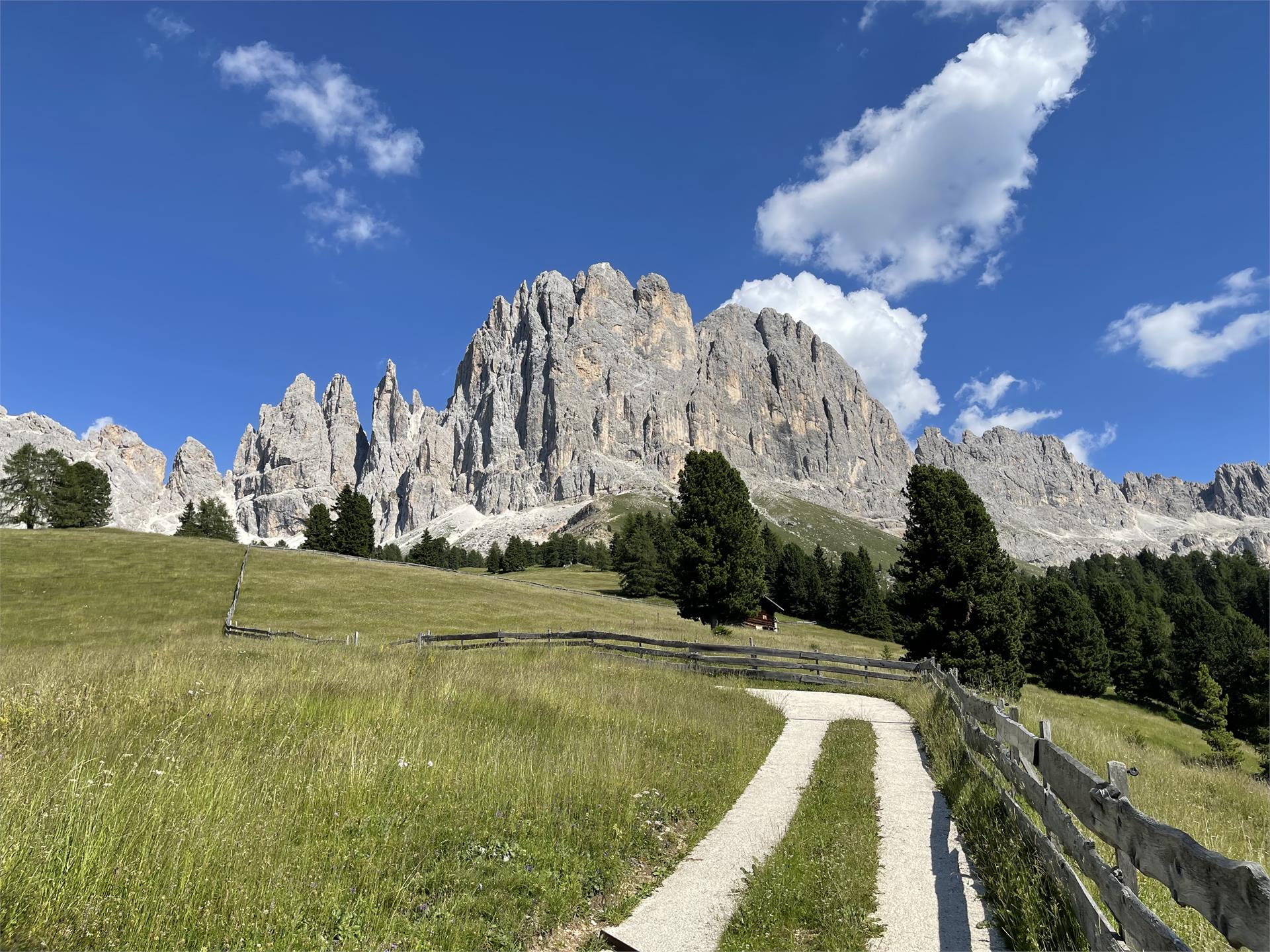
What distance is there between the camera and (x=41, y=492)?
75250 mm

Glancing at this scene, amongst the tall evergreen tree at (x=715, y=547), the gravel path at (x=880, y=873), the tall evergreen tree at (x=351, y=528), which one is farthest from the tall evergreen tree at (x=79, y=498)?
the gravel path at (x=880, y=873)

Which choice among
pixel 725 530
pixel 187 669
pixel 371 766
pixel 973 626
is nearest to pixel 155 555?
pixel 725 530

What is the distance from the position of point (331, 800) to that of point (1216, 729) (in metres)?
60.6

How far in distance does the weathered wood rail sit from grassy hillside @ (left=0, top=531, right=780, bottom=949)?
405 centimetres

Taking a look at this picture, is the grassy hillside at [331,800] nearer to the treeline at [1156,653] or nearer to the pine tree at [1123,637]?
the treeline at [1156,653]

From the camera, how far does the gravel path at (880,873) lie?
5.72 meters

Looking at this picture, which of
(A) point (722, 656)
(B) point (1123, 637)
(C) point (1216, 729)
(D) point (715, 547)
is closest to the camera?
(A) point (722, 656)

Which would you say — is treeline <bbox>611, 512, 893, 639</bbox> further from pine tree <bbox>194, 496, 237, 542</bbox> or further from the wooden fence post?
pine tree <bbox>194, 496, 237, 542</bbox>

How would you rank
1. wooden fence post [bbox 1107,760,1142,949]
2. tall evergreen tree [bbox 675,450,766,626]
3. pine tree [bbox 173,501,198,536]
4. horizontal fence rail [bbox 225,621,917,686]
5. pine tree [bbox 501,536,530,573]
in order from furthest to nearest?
pine tree [bbox 501,536,530,573], pine tree [bbox 173,501,198,536], tall evergreen tree [bbox 675,450,766,626], horizontal fence rail [bbox 225,621,917,686], wooden fence post [bbox 1107,760,1142,949]

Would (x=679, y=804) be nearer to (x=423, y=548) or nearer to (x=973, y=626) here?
(x=973, y=626)

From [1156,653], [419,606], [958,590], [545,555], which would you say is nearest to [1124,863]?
[958,590]

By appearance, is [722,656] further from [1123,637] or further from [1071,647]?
[1123,637]

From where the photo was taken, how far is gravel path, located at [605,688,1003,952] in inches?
225

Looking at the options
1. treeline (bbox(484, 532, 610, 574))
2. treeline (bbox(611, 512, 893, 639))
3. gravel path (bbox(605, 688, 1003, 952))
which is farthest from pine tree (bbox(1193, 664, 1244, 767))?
treeline (bbox(484, 532, 610, 574))
